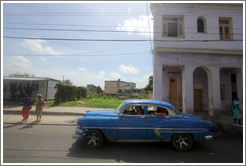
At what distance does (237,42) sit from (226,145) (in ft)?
32.6

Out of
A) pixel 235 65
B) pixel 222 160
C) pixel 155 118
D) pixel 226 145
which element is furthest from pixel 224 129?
pixel 235 65

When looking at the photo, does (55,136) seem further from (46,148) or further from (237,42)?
(237,42)

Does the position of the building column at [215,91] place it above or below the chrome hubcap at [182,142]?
above

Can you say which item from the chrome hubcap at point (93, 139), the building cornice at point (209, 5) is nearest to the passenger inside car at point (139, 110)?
the chrome hubcap at point (93, 139)

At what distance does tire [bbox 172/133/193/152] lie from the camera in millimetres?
4079

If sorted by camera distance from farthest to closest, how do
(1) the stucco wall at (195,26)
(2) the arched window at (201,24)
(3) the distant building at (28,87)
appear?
(3) the distant building at (28,87) → (2) the arched window at (201,24) → (1) the stucco wall at (195,26)

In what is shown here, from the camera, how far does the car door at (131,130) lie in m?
4.04

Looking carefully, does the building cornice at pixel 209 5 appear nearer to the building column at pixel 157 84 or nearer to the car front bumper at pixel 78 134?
the building column at pixel 157 84

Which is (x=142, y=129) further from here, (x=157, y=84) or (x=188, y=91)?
(x=188, y=91)

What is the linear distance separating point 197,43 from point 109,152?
10.6 m

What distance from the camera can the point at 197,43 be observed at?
10.3 metres

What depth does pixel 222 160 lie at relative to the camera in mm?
3582

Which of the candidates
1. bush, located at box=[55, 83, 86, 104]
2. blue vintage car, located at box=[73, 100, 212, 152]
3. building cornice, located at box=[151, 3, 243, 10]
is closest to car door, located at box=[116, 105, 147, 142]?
blue vintage car, located at box=[73, 100, 212, 152]

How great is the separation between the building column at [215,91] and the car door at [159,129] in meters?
7.67
